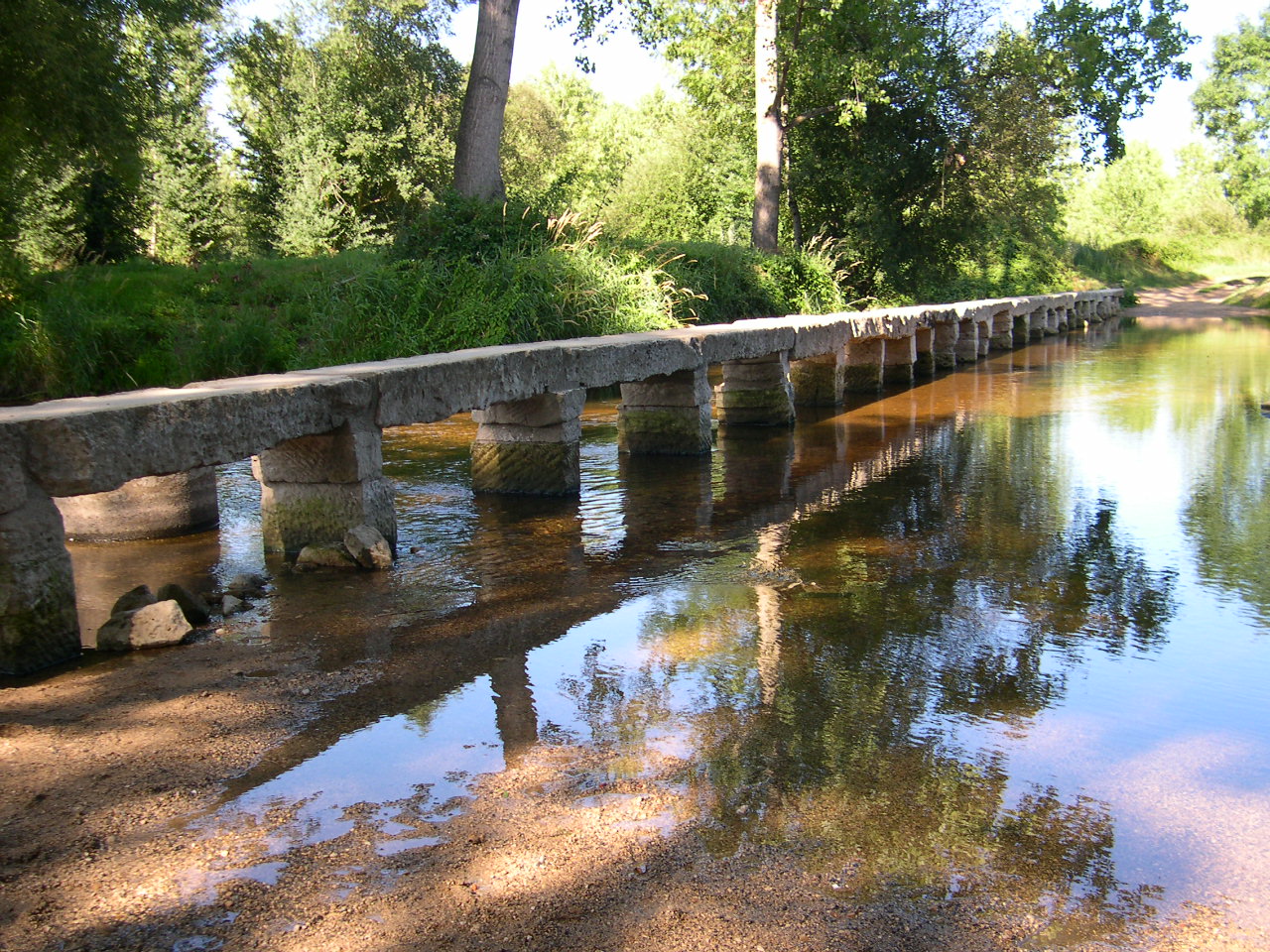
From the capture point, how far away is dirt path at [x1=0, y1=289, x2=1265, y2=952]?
2510 millimetres

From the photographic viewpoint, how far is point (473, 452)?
25.7 feet

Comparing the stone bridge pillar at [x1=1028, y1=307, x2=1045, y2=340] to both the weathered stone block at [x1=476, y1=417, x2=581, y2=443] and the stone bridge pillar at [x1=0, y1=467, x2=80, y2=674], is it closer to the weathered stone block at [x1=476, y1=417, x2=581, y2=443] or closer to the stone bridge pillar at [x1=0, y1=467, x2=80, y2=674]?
the weathered stone block at [x1=476, y1=417, x2=581, y2=443]

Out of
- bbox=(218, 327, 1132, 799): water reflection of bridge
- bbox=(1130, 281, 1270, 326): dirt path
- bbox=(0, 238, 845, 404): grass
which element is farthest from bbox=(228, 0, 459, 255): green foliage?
bbox=(1130, 281, 1270, 326): dirt path

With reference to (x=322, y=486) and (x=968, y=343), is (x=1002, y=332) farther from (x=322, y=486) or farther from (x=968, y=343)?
(x=322, y=486)

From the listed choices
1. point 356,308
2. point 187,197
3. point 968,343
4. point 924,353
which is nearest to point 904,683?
point 356,308

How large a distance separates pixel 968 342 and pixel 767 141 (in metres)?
4.53

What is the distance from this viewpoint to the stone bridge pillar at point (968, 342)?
18.1 metres

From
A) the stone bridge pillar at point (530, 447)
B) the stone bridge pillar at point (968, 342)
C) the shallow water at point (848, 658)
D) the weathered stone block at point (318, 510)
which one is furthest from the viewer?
the stone bridge pillar at point (968, 342)

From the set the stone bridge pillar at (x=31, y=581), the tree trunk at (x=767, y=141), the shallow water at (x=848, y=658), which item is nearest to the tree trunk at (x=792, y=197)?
the tree trunk at (x=767, y=141)

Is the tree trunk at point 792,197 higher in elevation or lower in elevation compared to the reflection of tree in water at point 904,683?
higher

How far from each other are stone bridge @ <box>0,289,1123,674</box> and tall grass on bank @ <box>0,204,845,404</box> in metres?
1.14

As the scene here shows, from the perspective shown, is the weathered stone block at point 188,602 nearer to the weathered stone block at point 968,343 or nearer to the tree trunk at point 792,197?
the weathered stone block at point 968,343

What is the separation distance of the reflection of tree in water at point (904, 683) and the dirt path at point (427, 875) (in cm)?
12

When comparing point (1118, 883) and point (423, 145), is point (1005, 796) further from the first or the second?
point (423, 145)
